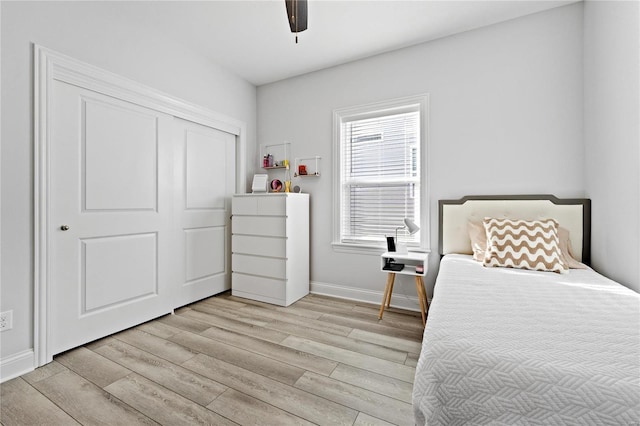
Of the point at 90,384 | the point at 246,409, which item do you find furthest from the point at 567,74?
the point at 90,384

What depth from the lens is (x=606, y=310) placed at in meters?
1.16

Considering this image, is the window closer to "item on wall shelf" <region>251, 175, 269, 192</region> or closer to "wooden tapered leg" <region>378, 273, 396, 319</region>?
"wooden tapered leg" <region>378, 273, 396, 319</region>

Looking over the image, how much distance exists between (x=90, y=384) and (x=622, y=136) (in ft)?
11.7

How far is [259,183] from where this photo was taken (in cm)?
338

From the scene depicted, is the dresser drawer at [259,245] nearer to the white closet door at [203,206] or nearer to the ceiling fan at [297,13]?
the white closet door at [203,206]

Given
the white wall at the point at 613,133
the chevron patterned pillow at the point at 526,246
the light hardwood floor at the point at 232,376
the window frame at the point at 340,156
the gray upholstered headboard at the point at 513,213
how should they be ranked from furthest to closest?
the window frame at the point at 340,156, the gray upholstered headboard at the point at 513,213, the chevron patterned pillow at the point at 526,246, the white wall at the point at 613,133, the light hardwood floor at the point at 232,376

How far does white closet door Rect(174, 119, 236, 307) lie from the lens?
283 cm

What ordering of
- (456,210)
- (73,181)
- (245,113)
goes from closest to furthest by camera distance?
(73,181), (456,210), (245,113)

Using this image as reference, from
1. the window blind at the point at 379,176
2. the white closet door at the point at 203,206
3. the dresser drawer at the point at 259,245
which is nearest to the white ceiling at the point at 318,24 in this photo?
the window blind at the point at 379,176

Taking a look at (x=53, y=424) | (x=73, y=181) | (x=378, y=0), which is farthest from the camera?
(x=378, y=0)

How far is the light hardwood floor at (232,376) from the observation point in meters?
1.38

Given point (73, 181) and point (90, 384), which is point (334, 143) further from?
point (90, 384)

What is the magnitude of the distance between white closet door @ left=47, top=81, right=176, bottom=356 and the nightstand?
6.88 feet

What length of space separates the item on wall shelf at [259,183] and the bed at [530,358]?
2.46 metres
